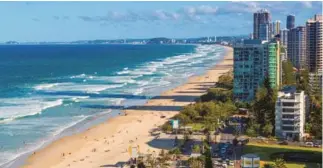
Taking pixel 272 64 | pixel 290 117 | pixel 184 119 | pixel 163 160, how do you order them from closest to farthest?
pixel 163 160
pixel 290 117
pixel 184 119
pixel 272 64

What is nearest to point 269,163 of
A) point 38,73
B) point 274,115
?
point 274,115

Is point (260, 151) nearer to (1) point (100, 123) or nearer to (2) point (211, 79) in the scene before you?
(1) point (100, 123)

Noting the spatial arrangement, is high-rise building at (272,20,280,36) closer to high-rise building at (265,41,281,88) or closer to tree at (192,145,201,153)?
high-rise building at (265,41,281,88)

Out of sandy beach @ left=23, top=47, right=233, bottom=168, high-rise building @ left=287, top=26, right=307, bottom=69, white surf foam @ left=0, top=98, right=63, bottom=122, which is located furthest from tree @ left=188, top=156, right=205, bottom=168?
high-rise building @ left=287, top=26, right=307, bottom=69

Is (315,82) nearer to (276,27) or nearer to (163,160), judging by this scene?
(163,160)

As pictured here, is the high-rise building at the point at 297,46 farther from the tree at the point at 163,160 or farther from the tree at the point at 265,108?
the tree at the point at 163,160

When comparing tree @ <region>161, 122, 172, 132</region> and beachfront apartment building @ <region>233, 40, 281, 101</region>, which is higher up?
beachfront apartment building @ <region>233, 40, 281, 101</region>

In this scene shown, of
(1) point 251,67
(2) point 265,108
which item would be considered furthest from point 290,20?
(2) point 265,108
